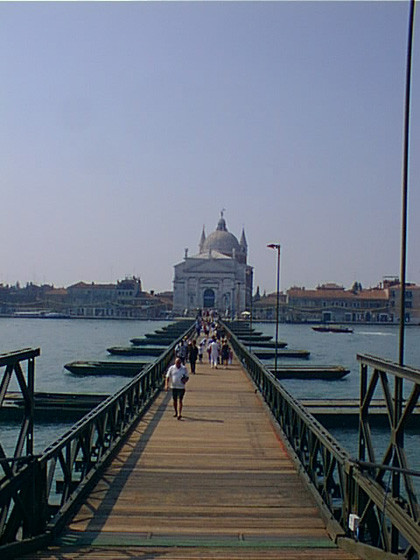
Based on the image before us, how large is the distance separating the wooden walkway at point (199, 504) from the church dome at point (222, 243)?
17026 cm

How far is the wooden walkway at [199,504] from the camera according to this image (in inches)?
287

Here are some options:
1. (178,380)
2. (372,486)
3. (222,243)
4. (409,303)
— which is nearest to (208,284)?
(222,243)

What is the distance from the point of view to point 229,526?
820 cm

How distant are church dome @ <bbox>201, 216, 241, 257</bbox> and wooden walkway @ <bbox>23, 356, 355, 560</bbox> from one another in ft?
559

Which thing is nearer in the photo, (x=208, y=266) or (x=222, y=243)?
(x=208, y=266)

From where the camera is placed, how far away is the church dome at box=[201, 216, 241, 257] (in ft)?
608

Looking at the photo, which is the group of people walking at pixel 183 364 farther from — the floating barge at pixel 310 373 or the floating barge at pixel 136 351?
the floating barge at pixel 136 351

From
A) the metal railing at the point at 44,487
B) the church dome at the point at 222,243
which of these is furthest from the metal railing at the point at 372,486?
the church dome at the point at 222,243

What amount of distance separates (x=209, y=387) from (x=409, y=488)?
1680 centimetres

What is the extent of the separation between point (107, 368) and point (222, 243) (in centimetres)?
14271

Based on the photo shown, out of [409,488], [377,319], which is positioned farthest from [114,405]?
[377,319]

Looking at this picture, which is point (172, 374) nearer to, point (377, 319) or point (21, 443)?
point (21, 443)

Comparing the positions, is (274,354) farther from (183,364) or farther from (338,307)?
(338,307)

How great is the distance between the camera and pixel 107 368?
146ft
